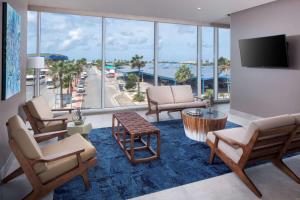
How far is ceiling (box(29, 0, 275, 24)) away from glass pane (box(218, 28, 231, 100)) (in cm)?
163

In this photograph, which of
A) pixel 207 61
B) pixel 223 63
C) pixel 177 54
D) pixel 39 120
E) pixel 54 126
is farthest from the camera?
pixel 223 63

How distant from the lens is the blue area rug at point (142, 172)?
2.60m

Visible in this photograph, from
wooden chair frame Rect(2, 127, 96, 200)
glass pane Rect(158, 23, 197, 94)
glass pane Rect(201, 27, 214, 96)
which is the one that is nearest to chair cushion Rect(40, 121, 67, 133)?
wooden chair frame Rect(2, 127, 96, 200)

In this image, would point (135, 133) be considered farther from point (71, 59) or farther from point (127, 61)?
point (127, 61)

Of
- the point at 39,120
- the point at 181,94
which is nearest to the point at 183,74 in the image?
the point at 181,94

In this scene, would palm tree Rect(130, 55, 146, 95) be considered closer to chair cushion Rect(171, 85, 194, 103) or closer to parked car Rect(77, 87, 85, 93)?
chair cushion Rect(171, 85, 194, 103)

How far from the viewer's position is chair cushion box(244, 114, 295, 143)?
2424mm

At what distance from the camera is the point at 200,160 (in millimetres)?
3443

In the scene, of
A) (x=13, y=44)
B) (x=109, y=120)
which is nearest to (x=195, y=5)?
(x=109, y=120)

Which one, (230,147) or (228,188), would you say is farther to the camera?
(230,147)

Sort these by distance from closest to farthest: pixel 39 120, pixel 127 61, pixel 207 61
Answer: pixel 39 120
pixel 127 61
pixel 207 61

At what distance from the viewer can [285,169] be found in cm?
288

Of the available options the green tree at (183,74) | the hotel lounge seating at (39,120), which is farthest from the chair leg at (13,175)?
the green tree at (183,74)

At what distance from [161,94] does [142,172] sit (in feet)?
10.9
